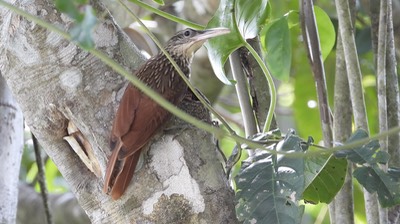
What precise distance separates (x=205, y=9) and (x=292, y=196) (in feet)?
5.35

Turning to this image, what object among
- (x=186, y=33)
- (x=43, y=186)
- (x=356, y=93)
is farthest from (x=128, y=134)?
(x=43, y=186)

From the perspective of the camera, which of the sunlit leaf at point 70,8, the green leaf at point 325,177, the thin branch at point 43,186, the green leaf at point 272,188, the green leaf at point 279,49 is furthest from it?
the thin branch at point 43,186

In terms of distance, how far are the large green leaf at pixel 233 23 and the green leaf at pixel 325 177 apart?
31 centimetres

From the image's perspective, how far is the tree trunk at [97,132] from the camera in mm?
1771

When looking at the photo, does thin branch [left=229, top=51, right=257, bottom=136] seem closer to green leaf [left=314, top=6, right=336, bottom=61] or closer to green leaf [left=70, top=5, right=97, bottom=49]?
green leaf [left=314, top=6, right=336, bottom=61]

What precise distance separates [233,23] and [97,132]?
0.42m

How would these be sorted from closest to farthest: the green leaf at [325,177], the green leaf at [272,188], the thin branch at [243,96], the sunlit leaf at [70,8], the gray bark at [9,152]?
the sunlit leaf at [70,8], the green leaf at [272,188], the green leaf at [325,177], the thin branch at [243,96], the gray bark at [9,152]

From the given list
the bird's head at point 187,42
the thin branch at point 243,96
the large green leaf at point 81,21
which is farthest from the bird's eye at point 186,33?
the large green leaf at point 81,21

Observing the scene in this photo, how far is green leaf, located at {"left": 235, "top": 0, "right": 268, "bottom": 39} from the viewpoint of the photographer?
2.07 metres

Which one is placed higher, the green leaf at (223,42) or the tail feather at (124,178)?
the green leaf at (223,42)

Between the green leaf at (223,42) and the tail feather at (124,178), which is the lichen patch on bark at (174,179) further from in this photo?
the green leaf at (223,42)

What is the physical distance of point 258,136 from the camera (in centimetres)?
189

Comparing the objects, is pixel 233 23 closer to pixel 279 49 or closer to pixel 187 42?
pixel 279 49

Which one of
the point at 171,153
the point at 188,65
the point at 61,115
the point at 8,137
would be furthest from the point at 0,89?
the point at 171,153
